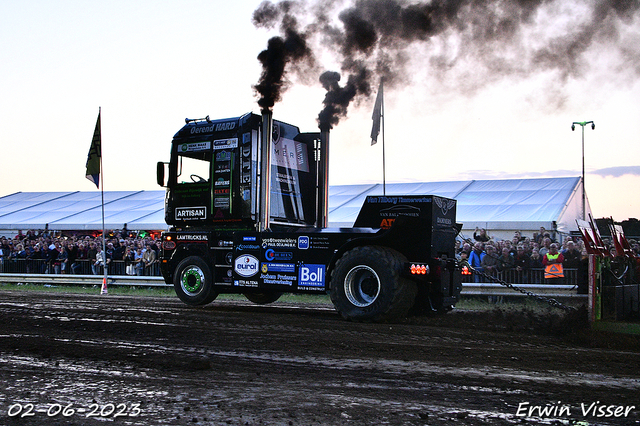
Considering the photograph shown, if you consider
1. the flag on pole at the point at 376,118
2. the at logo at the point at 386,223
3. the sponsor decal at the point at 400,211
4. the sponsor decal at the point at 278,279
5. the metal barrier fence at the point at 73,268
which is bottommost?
the metal barrier fence at the point at 73,268

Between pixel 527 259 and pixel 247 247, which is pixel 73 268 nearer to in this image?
pixel 247 247

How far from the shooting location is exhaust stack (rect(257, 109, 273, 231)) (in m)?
11.4

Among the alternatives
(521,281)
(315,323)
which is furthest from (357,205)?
(315,323)

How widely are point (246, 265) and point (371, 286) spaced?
2.57 meters

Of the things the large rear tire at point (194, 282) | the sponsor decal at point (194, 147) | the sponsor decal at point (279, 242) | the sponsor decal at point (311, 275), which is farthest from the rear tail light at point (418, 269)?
the sponsor decal at point (194, 147)

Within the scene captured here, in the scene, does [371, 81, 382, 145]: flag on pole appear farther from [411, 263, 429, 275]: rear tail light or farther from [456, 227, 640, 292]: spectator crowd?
[411, 263, 429, 275]: rear tail light

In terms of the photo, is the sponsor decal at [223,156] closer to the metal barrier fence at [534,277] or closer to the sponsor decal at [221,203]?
the sponsor decal at [221,203]

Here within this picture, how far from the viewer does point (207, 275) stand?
39.3 feet

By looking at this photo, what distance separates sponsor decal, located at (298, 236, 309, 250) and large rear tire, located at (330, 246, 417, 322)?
81 centimetres

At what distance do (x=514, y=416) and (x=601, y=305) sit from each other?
16.8ft

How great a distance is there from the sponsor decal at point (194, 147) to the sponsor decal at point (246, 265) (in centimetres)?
220

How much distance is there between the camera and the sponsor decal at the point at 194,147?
12211mm

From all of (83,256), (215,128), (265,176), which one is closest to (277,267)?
(265,176)

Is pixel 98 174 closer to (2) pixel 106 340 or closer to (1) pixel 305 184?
(1) pixel 305 184
